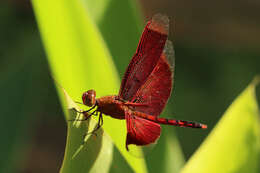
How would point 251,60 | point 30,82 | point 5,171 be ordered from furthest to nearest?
point 251,60, point 30,82, point 5,171

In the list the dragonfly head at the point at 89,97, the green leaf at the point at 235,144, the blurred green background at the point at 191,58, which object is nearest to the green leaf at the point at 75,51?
the dragonfly head at the point at 89,97

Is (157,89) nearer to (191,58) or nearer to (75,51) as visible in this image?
(75,51)

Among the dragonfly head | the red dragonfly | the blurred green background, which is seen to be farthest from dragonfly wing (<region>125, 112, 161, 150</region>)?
→ the blurred green background

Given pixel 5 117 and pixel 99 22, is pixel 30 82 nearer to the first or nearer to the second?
pixel 5 117

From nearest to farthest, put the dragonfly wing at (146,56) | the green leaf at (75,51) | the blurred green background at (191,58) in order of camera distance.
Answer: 1. the green leaf at (75,51)
2. the dragonfly wing at (146,56)
3. the blurred green background at (191,58)

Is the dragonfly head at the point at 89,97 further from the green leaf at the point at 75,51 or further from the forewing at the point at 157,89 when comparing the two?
the forewing at the point at 157,89

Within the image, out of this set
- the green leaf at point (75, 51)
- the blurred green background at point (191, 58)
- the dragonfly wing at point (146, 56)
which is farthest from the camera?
the blurred green background at point (191, 58)

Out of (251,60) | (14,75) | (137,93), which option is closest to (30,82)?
(14,75)

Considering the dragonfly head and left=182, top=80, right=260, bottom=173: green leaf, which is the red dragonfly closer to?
the dragonfly head
